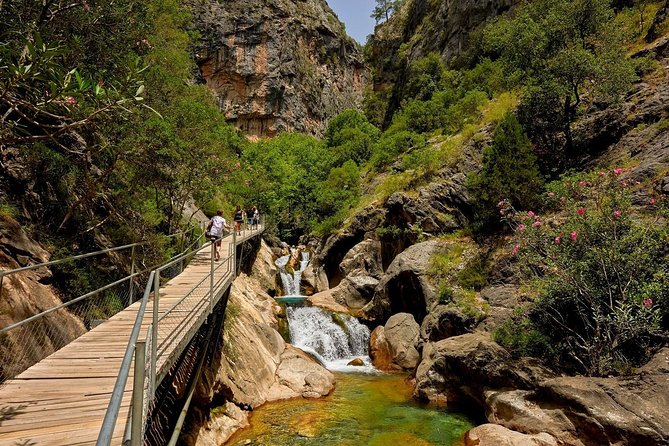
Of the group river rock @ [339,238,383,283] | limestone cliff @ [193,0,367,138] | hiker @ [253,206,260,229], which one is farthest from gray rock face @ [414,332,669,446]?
limestone cliff @ [193,0,367,138]

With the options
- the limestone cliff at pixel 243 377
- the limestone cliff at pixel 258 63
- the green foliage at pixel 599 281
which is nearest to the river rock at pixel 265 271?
the limestone cliff at pixel 243 377

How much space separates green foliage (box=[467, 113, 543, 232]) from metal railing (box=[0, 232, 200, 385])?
14864mm

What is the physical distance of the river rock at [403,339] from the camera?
50.2ft

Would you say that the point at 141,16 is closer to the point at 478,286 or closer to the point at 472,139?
the point at 478,286

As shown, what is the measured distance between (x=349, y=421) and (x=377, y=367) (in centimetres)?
509

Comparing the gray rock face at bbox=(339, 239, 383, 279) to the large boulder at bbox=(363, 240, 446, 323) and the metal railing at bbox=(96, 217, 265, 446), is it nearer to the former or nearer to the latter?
the large boulder at bbox=(363, 240, 446, 323)

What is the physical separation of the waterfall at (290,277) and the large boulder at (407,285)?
824 centimetres

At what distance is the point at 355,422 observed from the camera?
10891mm

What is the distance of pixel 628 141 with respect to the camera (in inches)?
636

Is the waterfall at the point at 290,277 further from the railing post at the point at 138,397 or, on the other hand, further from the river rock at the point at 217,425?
the railing post at the point at 138,397

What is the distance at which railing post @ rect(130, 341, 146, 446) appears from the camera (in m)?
3.10

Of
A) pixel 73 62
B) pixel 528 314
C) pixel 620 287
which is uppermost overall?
pixel 73 62

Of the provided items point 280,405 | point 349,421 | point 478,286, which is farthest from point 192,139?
point 478,286

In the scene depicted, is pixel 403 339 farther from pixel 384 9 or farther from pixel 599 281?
pixel 384 9
